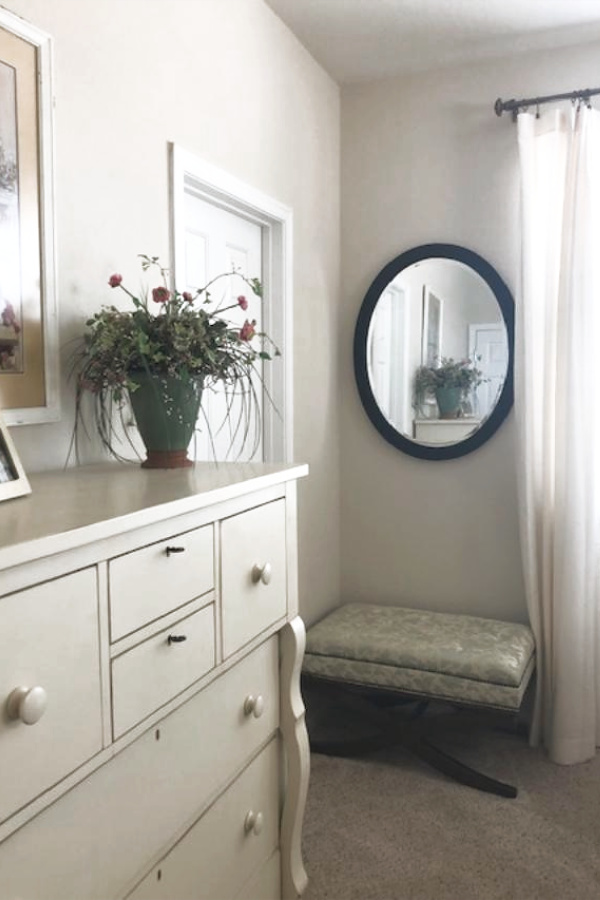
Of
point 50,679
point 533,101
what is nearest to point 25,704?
point 50,679

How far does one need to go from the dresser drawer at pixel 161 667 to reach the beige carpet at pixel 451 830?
1015 mm

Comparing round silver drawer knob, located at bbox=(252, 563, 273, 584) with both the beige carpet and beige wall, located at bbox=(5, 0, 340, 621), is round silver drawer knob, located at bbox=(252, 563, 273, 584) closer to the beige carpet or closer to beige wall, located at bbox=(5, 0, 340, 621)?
beige wall, located at bbox=(5, 0, 340, 621)

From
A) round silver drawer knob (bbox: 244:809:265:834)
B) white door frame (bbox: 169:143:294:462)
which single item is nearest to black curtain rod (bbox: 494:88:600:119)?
white door frame (bbox: 169:143:294:462)

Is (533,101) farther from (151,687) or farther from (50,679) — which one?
(50,679)

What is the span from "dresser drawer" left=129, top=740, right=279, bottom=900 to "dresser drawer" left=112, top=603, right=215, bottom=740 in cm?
30

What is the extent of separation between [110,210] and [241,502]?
2.62 ft

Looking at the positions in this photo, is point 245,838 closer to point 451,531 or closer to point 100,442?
point 100,442

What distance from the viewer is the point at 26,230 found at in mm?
1563

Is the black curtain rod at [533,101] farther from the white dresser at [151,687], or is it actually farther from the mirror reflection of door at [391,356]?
the white dresser at [151,687]

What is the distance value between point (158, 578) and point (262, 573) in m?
0.40

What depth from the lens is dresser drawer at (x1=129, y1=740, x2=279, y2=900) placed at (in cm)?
134

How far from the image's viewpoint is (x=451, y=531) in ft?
10.3

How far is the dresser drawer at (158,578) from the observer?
3.75 feet

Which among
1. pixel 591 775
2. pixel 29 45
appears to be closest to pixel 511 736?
pixel 591 775
